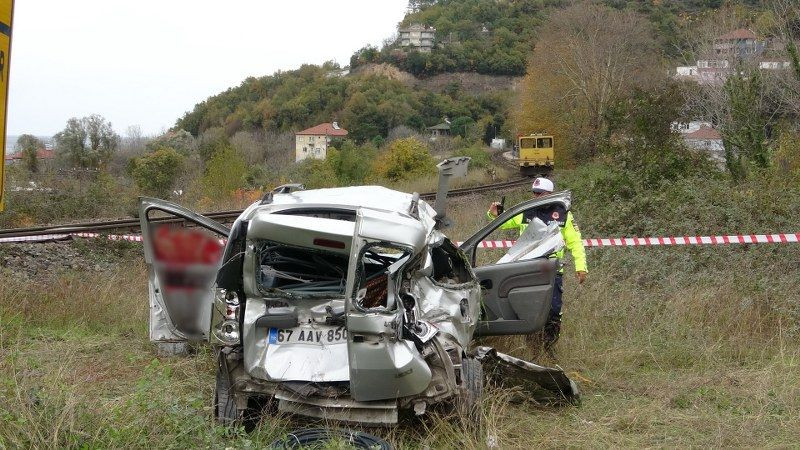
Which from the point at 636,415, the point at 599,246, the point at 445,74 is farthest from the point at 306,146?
the point at 636,415

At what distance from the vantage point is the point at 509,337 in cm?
777

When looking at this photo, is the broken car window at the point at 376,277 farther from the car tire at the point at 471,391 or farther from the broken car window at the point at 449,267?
the car tire at the point at 471,391

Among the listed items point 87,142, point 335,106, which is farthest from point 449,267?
point 335,106

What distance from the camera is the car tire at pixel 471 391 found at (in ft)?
17.3

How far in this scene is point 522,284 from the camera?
7.00 m

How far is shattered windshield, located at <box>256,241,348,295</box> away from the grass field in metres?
0.92

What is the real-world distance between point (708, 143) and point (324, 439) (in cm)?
1898

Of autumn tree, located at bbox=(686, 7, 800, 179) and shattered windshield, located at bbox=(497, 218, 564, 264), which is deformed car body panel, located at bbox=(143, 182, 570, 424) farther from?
autumn tree, located at bbox=(686, 7, 800, 179)

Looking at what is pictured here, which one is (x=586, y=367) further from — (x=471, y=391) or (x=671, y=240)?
(x=671, y=240)

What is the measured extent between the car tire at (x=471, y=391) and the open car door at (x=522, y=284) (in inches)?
56.2

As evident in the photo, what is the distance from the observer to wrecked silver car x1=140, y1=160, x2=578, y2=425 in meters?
4.89

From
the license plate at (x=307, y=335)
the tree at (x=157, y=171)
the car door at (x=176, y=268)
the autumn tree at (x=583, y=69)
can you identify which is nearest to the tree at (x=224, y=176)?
the tree at (x=157, y=171)

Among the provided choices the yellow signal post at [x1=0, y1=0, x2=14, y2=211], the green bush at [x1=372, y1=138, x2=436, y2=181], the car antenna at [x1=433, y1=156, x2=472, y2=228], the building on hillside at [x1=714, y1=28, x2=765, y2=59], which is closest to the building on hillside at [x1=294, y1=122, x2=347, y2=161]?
the green bush at [x1=372, y1=138, x2=436, y2=181]

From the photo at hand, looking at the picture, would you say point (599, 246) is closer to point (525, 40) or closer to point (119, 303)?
point (119, 303)
